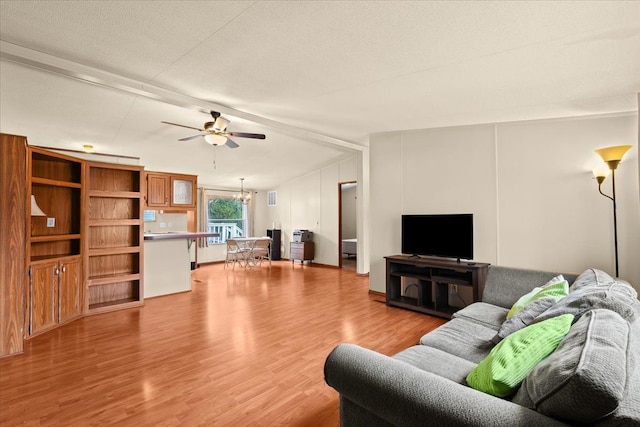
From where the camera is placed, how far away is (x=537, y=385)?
1.02 m

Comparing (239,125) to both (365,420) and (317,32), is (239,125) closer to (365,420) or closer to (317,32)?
(317,32)

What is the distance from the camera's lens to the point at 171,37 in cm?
248

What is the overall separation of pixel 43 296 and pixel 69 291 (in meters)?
0.43

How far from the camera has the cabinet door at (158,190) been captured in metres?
6.53

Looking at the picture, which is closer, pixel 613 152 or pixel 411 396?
pixel 411 396

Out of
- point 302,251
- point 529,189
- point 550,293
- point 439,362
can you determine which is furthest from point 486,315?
point 302,251

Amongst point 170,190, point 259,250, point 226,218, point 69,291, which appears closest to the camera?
point 69,291

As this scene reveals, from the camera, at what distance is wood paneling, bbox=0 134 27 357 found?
2.87 m

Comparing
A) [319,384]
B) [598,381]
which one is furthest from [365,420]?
[319,384]

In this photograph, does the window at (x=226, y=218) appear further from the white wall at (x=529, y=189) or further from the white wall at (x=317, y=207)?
the white wall at (x=529, y=189)

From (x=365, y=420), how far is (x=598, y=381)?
2.91 ft

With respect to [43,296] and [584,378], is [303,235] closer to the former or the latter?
→ [43,296]

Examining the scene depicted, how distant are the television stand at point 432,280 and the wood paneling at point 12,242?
4.17m

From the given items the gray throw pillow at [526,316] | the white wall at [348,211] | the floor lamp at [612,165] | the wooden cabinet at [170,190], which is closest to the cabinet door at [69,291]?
the wooden cabinet at [170,190]
